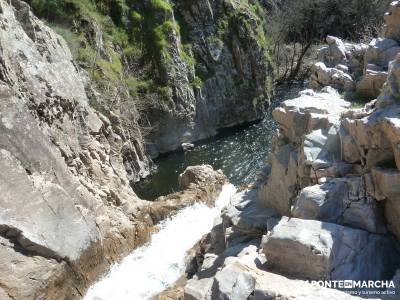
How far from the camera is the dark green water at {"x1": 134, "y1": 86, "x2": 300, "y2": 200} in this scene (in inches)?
1252

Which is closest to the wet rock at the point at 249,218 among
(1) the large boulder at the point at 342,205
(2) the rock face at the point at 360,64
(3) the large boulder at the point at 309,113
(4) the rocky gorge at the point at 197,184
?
(4) the rocky gorge at the point at 197,184

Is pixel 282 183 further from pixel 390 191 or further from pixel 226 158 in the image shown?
pixel 226 158

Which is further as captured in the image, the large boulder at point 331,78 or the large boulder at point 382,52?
the large boulder at point 331,78

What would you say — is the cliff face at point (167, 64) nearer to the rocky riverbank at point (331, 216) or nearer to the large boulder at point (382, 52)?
the rocky riverbank at point (331, 216)

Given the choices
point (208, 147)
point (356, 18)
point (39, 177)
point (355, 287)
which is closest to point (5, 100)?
point (39, 177)

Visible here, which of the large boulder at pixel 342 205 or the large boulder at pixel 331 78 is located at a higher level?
the large boulder at pixel 331 78

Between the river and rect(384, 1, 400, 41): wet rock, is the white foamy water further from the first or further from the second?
rect(384, 1, 400, 41): wet rock

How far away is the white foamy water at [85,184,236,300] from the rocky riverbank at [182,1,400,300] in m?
4.02

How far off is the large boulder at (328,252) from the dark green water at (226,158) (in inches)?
761

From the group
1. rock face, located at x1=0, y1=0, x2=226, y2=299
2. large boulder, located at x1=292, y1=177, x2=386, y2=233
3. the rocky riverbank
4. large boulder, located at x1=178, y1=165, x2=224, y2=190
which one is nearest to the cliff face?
large boulder, located at x1=178, y1=165, x2=224, y2=190

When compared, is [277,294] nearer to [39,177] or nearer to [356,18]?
[39,177]

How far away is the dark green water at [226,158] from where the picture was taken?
31.8 m

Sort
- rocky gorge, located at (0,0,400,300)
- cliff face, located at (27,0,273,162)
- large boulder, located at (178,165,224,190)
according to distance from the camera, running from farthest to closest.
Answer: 1. cliff face, located at (27,0,273,162)
2. large boulder, located at (178,165,224,190)
3. rocky gorge, located at (0,0,400,300)

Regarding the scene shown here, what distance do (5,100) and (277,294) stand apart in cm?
1350
